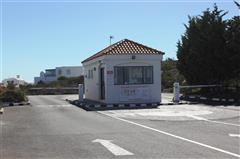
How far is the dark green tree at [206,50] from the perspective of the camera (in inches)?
1506

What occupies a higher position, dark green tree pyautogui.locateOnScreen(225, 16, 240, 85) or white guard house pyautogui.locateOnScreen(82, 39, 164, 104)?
dark green tree pyautogui.locateOnScreen(225, 16, 240, 85)

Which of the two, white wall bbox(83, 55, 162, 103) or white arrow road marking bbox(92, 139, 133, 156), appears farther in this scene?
white wall bbox(83, 55, 162, 103)

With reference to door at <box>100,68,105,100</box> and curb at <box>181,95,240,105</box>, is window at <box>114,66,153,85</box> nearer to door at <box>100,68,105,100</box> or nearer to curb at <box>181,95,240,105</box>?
door at <box>100,68,105,100</box>

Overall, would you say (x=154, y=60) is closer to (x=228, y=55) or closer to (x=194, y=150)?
(x=228, y=55)

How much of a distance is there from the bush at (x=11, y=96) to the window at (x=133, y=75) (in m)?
7.03

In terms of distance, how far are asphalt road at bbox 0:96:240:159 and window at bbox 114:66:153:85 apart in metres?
10.7

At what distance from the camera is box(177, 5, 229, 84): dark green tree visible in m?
38.2

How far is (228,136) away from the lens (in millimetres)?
15617

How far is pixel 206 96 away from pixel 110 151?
26.1 meters

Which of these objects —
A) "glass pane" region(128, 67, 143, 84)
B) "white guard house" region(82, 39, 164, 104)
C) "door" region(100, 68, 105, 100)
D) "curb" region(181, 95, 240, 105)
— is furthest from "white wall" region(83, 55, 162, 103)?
"curb" region(181, 95, 240, 105)

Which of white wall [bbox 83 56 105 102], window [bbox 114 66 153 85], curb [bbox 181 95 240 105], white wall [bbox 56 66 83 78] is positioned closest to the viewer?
curb [bbox 181 95 240 105]

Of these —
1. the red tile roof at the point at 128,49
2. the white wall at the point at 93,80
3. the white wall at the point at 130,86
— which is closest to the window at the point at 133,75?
the white wall at the point at 130,86

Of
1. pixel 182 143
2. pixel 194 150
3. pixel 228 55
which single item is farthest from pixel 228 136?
pixel 228 55

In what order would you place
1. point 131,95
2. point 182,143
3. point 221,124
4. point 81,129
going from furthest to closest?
point 131,95 → point 221,124 → point 81,129 → point 182,143
